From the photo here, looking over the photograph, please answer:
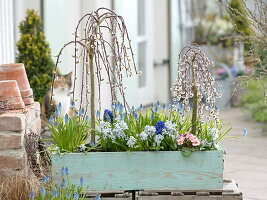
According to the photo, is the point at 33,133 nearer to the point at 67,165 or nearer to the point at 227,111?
the point at 67,165

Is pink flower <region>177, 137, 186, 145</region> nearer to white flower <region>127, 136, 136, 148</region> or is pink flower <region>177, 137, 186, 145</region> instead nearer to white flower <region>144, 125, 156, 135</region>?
white flower <region>144, 125, 156, 135</region>

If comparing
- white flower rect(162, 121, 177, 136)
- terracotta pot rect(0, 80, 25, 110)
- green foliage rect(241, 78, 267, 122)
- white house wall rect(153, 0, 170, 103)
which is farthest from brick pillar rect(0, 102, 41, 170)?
white house wall rect(153, 0, 170, 103)

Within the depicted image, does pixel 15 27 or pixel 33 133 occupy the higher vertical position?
pixel 15 27

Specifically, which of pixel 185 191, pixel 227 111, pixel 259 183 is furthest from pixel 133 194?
pixel 227 111

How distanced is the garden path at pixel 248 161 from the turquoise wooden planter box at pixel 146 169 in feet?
3.73

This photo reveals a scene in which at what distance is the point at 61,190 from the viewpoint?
4.20 metres

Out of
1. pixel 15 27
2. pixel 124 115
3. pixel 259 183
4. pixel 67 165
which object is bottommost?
pixel 259 183

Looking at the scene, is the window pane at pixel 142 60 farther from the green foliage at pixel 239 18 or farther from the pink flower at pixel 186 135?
the pink flower at pixel 186 135

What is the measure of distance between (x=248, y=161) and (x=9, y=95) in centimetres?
305

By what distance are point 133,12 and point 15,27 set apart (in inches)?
99.5

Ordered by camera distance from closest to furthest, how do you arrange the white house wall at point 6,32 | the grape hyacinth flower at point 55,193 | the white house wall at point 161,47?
the grape hyacinth flower at point 55,193 < the white house wall at point 6,32 < the white house wall at point 161,47

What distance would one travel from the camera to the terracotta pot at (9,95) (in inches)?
187

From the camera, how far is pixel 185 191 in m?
4.44

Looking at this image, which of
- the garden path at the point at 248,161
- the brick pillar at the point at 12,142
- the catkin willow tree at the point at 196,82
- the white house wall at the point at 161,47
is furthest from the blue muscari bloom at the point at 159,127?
the white house wall at the point at 161,47
